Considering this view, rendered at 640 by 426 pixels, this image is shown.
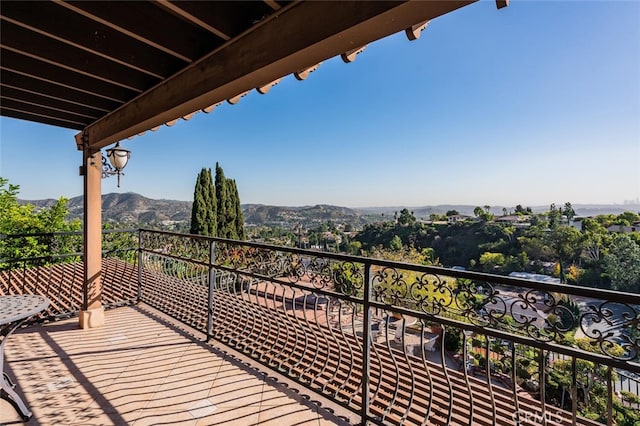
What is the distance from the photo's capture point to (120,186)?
12.4 ft

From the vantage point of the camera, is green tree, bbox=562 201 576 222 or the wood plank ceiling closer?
the wood plank ceiling

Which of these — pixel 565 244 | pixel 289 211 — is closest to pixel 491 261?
pixel 565 244

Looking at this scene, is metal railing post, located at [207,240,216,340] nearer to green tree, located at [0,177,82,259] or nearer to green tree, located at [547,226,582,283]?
green tree, located at [0,177,82,259]

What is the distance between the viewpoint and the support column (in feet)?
11.4

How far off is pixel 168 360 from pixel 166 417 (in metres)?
0.85

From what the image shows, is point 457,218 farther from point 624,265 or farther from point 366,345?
point 366,345

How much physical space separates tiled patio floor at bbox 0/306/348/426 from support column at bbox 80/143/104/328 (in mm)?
225

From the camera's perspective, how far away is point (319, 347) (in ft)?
8.35

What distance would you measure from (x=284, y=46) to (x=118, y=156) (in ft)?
10.5

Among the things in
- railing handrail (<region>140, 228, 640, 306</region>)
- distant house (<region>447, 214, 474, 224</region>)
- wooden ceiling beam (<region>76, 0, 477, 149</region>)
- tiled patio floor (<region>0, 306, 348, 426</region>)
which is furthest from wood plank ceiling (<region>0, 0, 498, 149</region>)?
distant house (<region>447, 214, 474, 224</region>)

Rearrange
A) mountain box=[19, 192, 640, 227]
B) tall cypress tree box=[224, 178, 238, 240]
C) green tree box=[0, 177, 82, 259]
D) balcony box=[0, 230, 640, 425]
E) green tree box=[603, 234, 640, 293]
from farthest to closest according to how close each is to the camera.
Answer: tall cypress tree box=[224, 178, 238, 240] < mountain box=[19, 192, 640, 227] < green tree box=[603, 234, 640, 293] < green tree box=[0, 177, 82, 259] < balcony box=[0, 230, 640, 425]

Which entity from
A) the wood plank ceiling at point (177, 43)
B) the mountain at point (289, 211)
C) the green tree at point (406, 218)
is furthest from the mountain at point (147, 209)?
the green tree at point (406, 218)

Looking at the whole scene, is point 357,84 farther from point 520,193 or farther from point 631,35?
point 520,193

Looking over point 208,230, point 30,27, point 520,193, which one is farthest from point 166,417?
point 520,193
